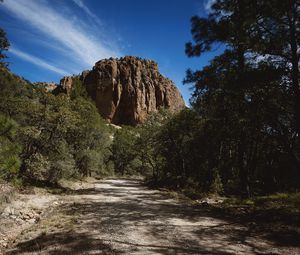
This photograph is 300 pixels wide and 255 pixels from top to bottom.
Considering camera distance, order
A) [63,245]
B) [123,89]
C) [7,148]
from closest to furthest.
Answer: [63,245]
[7,148]
[123,89]

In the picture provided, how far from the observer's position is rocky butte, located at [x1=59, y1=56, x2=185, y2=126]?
10269 cm

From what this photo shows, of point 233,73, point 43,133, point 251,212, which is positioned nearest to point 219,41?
point 233,73

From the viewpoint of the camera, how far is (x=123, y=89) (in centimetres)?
10525

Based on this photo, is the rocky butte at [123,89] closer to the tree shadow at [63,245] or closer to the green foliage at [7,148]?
the green foliage at [7,148]

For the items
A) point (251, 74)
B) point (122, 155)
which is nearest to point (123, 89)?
point (122, 155)

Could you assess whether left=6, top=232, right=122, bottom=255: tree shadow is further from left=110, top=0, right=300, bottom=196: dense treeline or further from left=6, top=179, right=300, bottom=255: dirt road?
left=110, top=0, right=300, bottom=196: dense treeline

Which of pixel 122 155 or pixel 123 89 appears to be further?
pixel 123 89

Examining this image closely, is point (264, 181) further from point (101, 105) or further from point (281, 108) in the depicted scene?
point (101, 105)

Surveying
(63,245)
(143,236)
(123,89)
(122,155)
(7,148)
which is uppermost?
(123,89)

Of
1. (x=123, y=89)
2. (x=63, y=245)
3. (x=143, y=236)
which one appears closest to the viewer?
(x=63, y=245)

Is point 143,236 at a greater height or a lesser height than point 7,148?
lesser

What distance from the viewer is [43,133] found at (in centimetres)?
1750

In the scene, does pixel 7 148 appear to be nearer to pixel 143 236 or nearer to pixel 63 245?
pixel 63 245

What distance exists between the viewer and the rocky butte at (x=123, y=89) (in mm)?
102688
